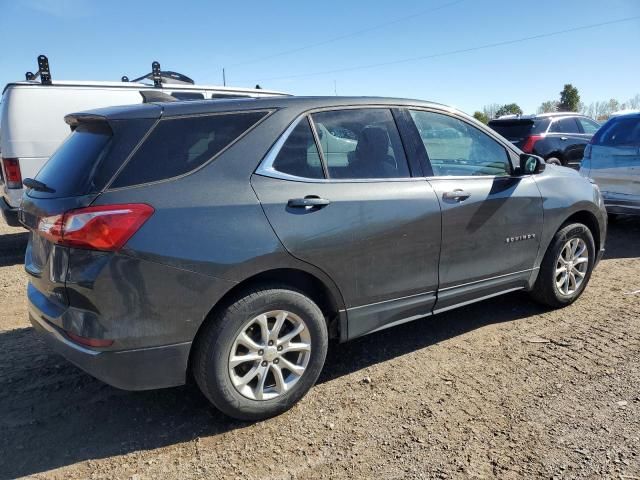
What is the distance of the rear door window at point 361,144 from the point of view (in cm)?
304

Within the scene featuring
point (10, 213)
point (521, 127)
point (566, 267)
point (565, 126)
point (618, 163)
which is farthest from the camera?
point (565, 126)

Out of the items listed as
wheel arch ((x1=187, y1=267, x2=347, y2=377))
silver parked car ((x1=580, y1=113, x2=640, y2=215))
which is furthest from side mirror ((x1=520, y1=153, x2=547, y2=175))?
silver parked car ((x1=580, y1=113, x2=640, y2=215))

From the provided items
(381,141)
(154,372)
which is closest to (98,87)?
(381,141)

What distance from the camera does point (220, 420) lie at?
9.30 feet

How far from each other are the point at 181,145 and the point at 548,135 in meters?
10.7

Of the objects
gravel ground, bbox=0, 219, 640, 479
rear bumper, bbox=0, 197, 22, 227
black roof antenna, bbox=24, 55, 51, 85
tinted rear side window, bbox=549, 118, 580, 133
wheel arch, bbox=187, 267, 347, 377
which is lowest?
gravel ground, bbox=0, 219, 640, 479

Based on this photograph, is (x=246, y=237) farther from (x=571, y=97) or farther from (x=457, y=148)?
(x=571, y=97)

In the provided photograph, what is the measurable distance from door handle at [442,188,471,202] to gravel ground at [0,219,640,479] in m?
1.13

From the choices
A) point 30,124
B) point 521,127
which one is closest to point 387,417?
point 30,124

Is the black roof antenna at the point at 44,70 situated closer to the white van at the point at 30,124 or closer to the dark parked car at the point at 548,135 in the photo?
the white van at the point at 30,124

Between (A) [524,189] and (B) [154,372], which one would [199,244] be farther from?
(A) [524,189]

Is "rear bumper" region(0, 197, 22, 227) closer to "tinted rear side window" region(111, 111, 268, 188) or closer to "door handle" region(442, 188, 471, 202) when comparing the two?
"tinted rear side window" region(111, 111, 268, 188)

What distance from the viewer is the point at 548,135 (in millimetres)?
11211

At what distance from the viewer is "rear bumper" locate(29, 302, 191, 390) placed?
2395 mm
